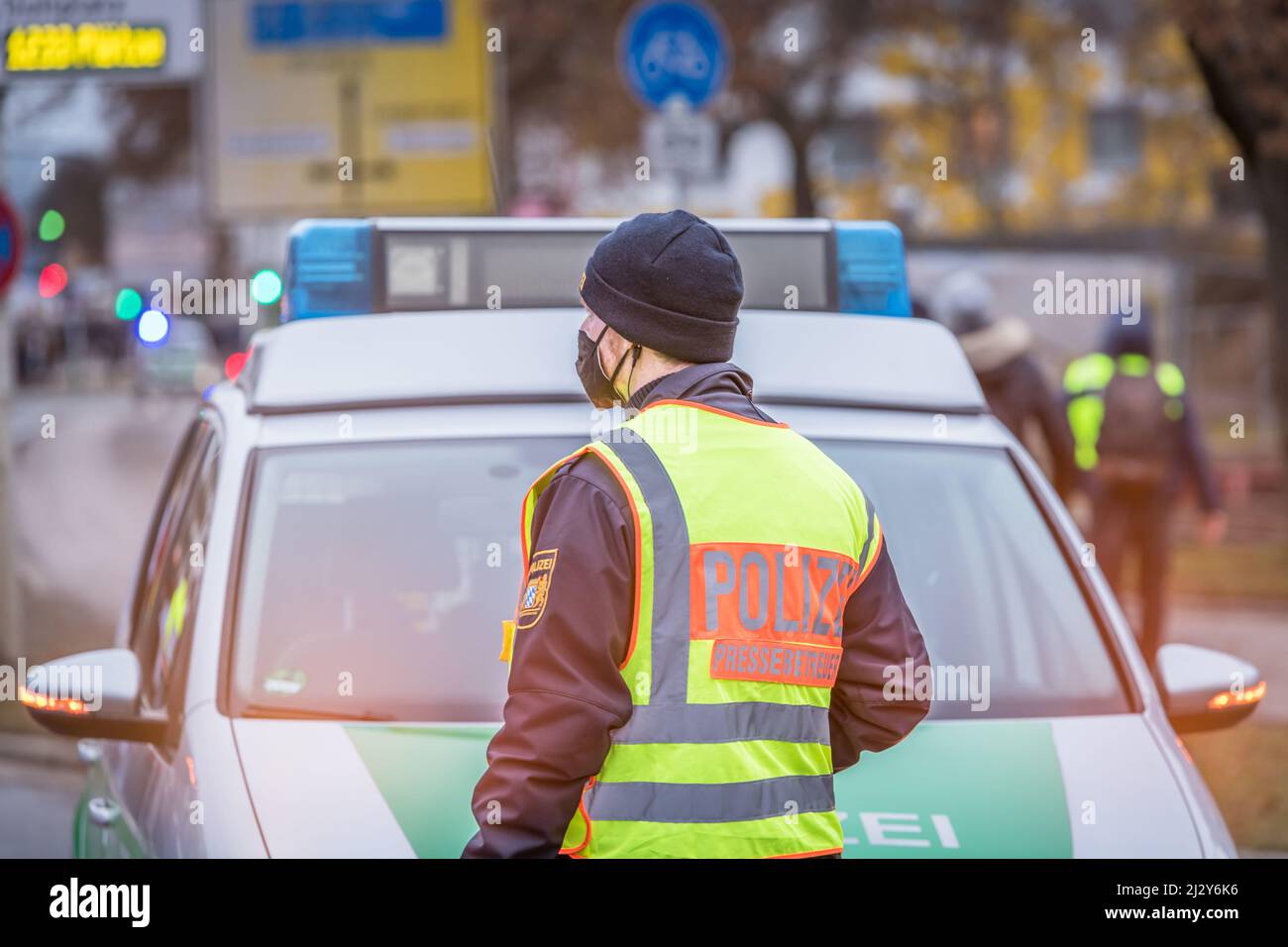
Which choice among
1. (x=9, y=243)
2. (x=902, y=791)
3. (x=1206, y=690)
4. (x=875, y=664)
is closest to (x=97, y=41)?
(x=9, y=243)

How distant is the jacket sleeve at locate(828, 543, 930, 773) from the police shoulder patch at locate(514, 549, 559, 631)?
18.1 inches

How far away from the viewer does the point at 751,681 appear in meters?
2.51

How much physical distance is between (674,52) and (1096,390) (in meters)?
3.14

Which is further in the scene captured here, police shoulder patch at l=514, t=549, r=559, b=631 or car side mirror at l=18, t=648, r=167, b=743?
car side mirror at l=18, t=648, r=167, b=743

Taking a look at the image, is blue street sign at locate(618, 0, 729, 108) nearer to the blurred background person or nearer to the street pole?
the blurred background person

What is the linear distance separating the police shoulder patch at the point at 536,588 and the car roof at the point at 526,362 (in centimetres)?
134

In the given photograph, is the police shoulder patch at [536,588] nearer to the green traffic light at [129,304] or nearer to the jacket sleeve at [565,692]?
the jacket sleeve at [565,692]

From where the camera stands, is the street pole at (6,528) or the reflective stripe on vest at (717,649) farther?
the street pole at (6,528)

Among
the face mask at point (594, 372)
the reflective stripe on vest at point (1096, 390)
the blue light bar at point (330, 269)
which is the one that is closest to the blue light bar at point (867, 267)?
the blue light bar at point (330, 269)

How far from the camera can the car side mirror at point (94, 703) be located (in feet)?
11.5

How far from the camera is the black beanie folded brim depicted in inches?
103

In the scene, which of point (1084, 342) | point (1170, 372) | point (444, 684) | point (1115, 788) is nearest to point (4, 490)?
point (1170, 372)

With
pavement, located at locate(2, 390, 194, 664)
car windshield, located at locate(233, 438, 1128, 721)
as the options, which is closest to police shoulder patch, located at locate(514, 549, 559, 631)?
car windshield, located at locate(233, 438, 1128, 721)
